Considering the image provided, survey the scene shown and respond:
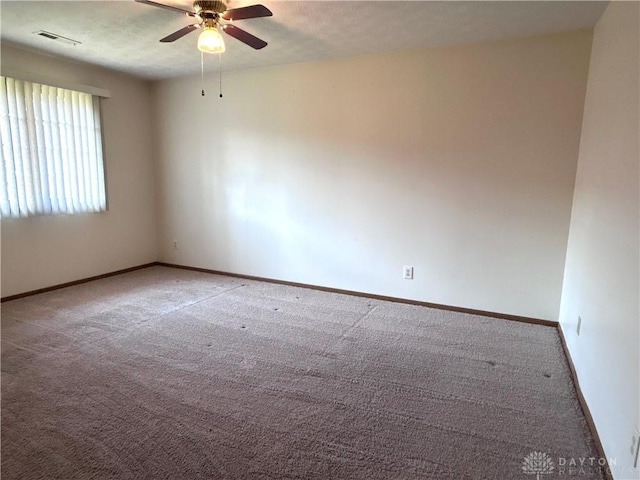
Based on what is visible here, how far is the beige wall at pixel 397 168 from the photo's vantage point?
10.3ft

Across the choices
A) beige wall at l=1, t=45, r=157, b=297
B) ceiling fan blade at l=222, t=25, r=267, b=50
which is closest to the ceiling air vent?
beige wall at l=1, t=45, r=157, b=297

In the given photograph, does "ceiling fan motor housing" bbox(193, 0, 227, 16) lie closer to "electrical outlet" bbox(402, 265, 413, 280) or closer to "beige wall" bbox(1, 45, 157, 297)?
"beige wall" bbox(1, 45, 157, 297)

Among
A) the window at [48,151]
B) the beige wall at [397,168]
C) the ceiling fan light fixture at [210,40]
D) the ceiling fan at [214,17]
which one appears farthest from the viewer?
the window at [48,151]

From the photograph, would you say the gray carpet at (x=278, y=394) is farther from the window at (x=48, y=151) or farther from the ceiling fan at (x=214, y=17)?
the ceiling fan at (x=214, y=17)

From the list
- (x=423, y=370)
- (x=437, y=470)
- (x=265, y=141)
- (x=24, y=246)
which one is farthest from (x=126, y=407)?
(x=265, y=141)

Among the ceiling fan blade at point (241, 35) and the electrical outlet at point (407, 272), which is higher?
the ceiling fan blade at point (241, 35)

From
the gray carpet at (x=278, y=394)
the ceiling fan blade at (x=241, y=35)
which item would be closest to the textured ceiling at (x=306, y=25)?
the ceiling fan blade at (x=241, y=35)

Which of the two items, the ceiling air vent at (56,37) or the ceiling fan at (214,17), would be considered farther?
the ceiling air vent at (56,37)

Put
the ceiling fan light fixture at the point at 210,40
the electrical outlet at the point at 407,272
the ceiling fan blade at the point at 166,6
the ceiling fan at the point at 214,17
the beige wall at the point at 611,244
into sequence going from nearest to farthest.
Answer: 1. the beige wall at the point at 611,244
2. the ceiling fan blade at the point at 166,6
3. the ceiling fan at the point at 214,17
4. the ceiling fan light fixture at the point at 210,40
5. the electrical outlet at the point at 407,272

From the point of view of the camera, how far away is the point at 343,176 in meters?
3.90

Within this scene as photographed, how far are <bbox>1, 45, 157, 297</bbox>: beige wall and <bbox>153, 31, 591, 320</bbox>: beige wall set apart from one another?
43 centimetres

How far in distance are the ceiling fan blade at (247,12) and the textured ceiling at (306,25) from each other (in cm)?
20

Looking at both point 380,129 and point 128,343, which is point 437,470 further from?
point 380,129

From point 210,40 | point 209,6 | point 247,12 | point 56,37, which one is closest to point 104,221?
point 56,37
